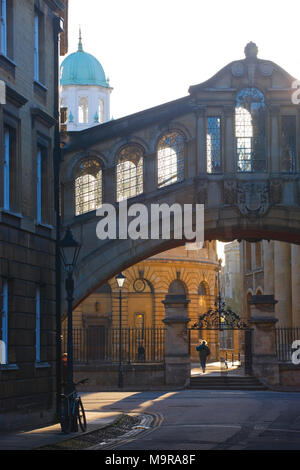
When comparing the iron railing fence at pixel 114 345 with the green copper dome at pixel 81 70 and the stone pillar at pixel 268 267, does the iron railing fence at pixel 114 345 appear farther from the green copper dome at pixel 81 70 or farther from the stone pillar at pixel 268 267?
the green copper dome at pixel 81 70

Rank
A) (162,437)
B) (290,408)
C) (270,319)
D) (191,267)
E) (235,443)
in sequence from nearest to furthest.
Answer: (235,443) → (162,437) → (290,408) → (270,319) → (191,267)

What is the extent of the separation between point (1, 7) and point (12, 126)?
262 centimetres

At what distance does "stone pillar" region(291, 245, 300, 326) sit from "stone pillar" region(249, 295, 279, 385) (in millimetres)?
9991

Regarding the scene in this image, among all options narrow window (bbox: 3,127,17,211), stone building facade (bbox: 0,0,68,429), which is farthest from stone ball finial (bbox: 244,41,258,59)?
narrow window (bbox: 3,127,17,211)

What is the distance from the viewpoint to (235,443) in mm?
18375

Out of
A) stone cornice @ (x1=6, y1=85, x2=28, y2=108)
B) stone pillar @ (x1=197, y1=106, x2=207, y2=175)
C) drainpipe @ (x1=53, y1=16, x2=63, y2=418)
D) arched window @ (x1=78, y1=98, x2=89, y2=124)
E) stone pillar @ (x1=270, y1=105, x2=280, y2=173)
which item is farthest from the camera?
arched window @ (x1=78, y1=98, x2=89, y2=124)

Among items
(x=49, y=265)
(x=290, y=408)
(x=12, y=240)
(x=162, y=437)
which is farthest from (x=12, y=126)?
(x=290, y=408)

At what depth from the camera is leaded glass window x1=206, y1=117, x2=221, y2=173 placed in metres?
30.9

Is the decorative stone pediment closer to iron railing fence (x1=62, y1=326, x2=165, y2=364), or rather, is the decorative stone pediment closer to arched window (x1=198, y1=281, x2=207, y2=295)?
iron railing fence (x1=62, y1=326, x2=165, y2=364)

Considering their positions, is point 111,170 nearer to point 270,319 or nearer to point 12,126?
point 12,126

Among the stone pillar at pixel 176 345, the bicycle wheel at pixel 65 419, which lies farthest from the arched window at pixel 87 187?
the bicycle wheel at pixel 65 419

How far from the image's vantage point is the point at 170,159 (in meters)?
30.9

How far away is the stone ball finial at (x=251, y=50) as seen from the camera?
30781 mm

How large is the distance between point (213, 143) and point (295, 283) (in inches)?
832
